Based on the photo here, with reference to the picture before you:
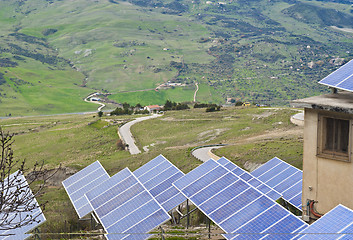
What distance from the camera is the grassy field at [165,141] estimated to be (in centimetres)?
3828

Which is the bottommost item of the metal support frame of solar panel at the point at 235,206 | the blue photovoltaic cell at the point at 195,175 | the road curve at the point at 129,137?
the road curve at the point at 129,137

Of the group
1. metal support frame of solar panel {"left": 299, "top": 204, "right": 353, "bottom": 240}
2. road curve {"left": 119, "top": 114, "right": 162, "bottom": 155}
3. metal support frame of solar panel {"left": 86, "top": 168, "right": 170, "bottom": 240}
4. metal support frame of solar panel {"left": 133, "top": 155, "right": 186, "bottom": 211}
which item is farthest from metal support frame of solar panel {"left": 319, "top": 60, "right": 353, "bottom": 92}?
road curve {"left": 119, "top": 114, "right": 162, "bottom": 155}

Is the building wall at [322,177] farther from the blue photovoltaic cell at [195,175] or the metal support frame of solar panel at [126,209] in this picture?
the metal support frame of solar panel at [126,209]

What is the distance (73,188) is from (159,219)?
12.4 m

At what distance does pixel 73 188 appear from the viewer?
28125mm

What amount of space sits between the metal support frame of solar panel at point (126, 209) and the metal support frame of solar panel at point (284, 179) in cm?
659

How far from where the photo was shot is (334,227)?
11.7 metres

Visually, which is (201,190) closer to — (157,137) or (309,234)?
(309,234)

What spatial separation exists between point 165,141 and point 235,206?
46113mm

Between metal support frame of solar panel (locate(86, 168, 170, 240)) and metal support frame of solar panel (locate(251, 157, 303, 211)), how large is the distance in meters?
6.59

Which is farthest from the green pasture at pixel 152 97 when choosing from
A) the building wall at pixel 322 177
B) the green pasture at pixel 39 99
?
the building wall at pixel 322 177

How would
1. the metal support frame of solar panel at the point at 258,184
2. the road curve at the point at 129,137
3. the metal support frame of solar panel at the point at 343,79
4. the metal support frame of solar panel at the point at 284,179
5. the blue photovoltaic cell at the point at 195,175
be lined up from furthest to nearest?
the road curve at the point at 129,137 → the metal support frame of solar panel at the point at 284,179 → the blue photovoltaic cell at the point at 195,175 → the metal support frame of solar panel at the point at 258,184 → the metal support frame of solar panel at the point at 343,79

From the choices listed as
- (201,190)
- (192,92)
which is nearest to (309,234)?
(201,190)

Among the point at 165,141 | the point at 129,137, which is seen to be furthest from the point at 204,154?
the point at 129,137
